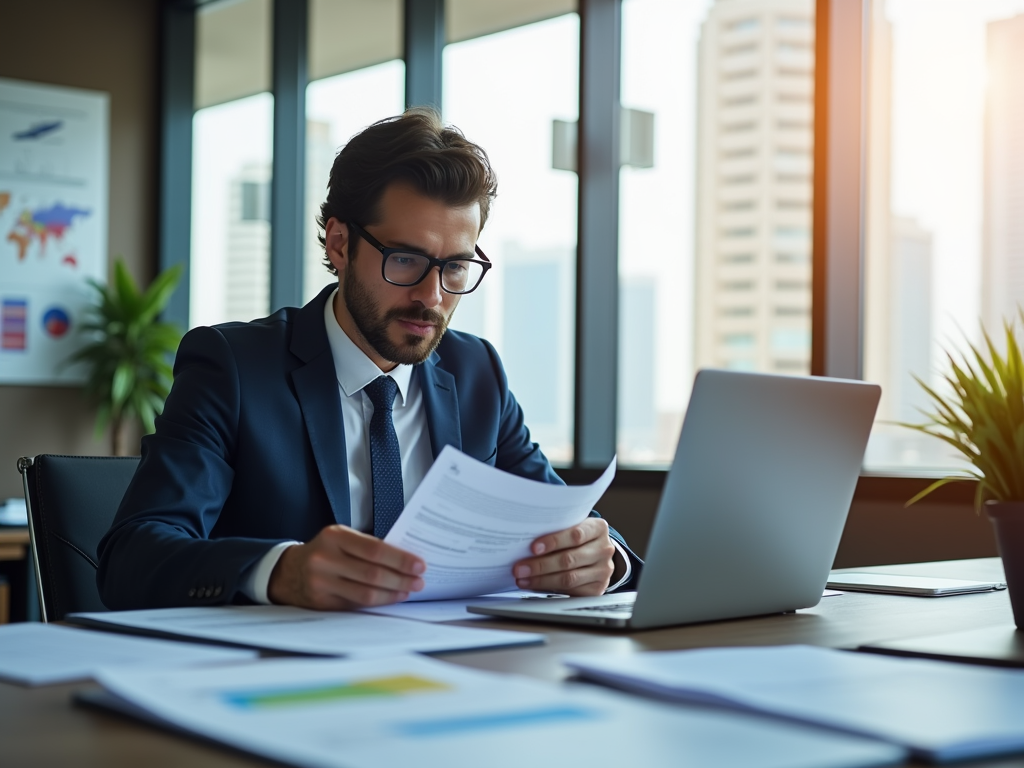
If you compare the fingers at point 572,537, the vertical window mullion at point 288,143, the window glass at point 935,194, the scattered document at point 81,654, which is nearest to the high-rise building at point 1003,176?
the window glass at point 935,194

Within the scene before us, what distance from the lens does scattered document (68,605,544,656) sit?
3.42ft

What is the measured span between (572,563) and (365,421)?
0.52 m

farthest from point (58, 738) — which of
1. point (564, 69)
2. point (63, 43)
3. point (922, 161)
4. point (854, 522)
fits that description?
point (63, 43)

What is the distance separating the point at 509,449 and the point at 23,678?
1270 mm

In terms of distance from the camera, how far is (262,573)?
4.52 ft

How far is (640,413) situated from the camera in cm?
429

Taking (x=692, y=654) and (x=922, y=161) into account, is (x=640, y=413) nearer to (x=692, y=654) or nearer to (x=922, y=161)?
(x=922, y=161)

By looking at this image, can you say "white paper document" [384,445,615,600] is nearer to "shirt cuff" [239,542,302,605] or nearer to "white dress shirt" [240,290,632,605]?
"shirt cuff" [239,542,302,605]

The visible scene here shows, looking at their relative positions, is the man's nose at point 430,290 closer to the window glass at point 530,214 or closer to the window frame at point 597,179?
the window frame at point 597,179

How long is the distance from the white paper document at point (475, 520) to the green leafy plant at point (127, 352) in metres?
4.15

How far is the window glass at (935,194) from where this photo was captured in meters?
3.19

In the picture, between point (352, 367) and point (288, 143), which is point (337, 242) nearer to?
point (352, 367)

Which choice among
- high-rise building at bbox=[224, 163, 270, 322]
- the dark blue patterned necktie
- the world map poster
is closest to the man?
the dark blue patterned necktie

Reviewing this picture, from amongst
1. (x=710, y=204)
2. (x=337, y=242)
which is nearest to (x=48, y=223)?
(x=710, y=204)
